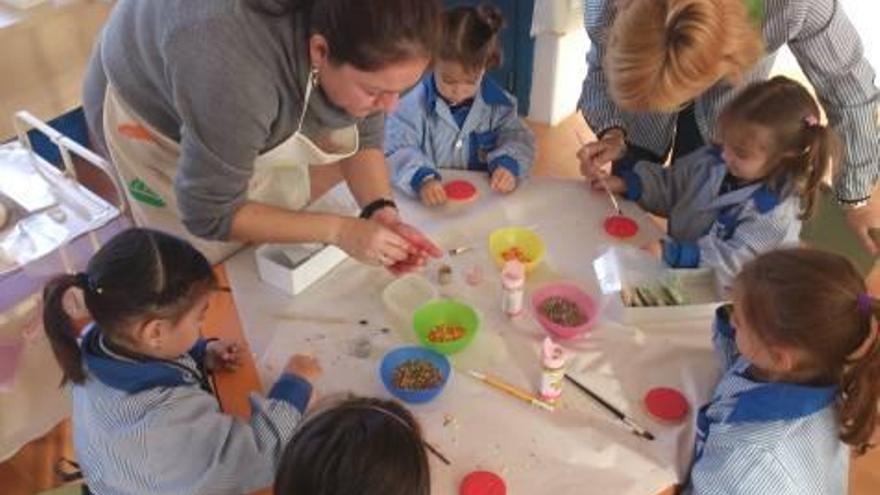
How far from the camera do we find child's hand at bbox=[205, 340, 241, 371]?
1364 mm

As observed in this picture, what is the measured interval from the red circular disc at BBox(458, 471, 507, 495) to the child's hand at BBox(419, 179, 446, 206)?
72 cm

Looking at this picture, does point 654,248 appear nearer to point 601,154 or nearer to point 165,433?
point 601,154

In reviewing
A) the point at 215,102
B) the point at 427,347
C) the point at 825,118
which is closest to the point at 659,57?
the point at 825,118

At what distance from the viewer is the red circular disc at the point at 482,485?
1155 mm

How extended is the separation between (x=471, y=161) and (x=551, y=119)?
65.1 inches

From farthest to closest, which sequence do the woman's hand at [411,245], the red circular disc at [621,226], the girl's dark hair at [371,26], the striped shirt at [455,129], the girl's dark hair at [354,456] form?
the striped shirt at [455,129], the red circular disc at [621,226], the woman's hand at [411,245], the girl's dark hair at [371,26], the girl's dark hair at [354,456]

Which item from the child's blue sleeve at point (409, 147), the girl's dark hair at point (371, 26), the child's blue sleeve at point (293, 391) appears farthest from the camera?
the child's blue sleeve at point (409, 147)

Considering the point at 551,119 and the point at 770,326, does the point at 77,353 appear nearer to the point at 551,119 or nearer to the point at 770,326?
→ the point at 770,326

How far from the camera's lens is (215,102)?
1217mm

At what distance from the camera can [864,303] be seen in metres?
1.18

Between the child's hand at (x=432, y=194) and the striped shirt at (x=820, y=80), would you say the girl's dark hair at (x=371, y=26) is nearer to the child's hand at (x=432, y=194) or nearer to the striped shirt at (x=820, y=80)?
the child's hand at (x=432, y=194)

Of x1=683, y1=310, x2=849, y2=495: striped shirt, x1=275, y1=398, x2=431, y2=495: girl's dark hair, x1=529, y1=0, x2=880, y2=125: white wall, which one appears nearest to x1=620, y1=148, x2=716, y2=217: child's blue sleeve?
x1=683, y1=310, x2=849, y2=495: striped shirt

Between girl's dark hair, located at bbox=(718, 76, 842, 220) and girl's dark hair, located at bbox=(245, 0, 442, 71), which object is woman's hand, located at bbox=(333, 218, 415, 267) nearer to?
girl's dark hair, located at bbox=(245, 0, 442, 71)

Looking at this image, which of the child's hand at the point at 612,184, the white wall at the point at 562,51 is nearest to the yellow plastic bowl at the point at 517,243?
the child's hand at the point at 612,184
